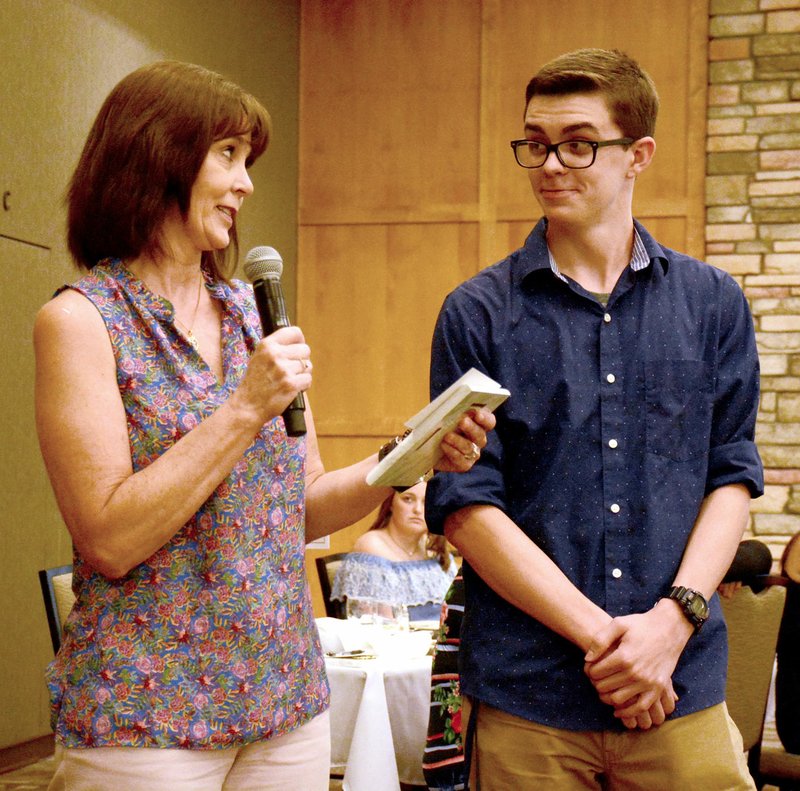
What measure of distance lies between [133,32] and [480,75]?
101 inches

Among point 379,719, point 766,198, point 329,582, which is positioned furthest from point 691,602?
point 766,198

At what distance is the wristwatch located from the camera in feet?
5.36

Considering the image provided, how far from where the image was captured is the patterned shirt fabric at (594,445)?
1.67 meters

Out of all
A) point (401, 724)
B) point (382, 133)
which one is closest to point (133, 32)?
point (382, 133)

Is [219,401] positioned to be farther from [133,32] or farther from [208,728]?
[133,32]

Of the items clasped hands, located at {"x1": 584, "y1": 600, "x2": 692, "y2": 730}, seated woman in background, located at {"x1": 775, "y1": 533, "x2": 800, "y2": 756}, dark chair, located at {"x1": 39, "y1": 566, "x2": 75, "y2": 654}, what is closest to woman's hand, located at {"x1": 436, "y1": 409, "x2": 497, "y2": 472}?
clasped hands, located at {"x1": 584, "y1": 600, "x2": 692, "y2": 730}

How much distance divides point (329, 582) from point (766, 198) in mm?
3703

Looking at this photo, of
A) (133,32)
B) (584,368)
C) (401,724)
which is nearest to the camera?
(584,368)

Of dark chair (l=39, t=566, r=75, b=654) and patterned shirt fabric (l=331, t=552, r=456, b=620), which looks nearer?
dark chair (l=39, t=566, r=75, b=654)

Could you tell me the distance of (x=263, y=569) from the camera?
5.14 feet

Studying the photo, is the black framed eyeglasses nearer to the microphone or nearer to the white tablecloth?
the microphone

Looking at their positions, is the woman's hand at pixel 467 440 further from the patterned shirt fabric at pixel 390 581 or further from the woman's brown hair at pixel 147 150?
the patterned shirt fabric at pixel 390 581

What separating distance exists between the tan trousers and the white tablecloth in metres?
2.05

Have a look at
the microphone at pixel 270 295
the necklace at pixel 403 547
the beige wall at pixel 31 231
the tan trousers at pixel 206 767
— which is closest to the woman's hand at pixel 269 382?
the microphone at pixel 270 295
